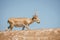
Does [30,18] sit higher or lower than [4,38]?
higher

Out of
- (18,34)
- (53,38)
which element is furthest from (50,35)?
(18,34)

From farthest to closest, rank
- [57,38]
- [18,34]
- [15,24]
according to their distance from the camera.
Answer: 1. [15,24]
2. [18,34]
3. [57,38]

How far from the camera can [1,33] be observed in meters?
10.8

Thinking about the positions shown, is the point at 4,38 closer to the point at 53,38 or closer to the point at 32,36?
the point at 32,36

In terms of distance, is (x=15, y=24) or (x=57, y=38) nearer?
(x=57, y=38)

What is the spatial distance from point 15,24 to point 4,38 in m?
1.46

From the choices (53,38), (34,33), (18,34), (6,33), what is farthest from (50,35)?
(6,33)

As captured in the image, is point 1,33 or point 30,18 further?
point 30,18

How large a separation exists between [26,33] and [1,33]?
1614mm

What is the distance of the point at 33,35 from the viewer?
33.4 ft

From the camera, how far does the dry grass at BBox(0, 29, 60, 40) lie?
9914 mm

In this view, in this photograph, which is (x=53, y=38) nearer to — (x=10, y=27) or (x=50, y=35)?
(x=50, y=35)

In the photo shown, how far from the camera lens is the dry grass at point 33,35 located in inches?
390

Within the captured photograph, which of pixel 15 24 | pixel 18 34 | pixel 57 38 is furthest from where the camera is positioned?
pixel 15 24
